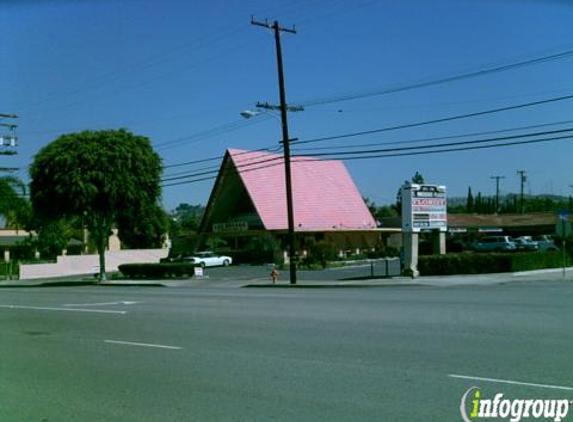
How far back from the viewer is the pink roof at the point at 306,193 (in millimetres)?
57844

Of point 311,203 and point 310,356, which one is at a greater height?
point 311,203

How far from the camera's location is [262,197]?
58.3 meters

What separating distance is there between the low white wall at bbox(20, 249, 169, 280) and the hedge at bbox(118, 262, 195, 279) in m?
13.5

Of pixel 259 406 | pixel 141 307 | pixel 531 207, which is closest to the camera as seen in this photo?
pixel 259 406

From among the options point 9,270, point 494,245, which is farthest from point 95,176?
point 494,245

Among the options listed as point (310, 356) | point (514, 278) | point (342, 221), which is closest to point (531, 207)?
point (342, 221)

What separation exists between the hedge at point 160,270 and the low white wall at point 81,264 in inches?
533

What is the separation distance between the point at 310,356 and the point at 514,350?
308cm

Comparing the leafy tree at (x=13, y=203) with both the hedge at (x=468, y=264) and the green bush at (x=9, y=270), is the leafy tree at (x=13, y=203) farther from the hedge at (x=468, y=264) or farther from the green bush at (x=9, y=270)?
the hedge at (x=468, y=264)

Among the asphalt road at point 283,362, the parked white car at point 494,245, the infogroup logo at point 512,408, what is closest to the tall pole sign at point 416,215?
the asphalt road at point 283,362

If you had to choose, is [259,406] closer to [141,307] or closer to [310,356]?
[310,356]

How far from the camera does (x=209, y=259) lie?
56.6 m

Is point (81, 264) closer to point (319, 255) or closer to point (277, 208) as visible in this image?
point (277, 208)

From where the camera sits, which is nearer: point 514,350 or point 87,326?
point 514,350
